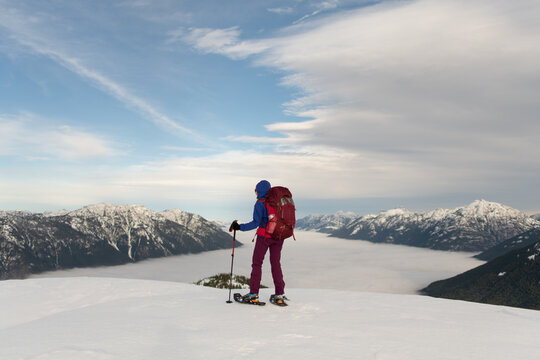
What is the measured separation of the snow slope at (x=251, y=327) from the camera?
659 cm

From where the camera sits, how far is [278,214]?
11.1 meters

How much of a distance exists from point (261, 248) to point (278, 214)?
1.37m

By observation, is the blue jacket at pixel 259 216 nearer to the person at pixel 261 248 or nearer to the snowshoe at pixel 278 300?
the person at pixel 261 248

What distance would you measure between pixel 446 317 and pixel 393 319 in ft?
5.58

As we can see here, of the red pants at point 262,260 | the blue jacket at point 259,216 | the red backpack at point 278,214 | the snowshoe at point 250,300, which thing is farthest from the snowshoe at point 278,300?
the blue jacket at point 259,216

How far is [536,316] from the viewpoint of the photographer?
10133mm

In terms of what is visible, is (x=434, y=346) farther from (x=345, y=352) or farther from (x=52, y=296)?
(x=52, y=296)

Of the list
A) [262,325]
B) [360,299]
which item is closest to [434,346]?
[262,325]

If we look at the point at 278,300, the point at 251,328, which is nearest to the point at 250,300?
the point at 278,300

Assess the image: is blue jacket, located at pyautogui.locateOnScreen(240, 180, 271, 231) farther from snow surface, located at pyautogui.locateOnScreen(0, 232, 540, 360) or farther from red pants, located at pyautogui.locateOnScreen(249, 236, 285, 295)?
snow surface, located at pyautogui.locateOnScreen(0, 232, 540, 360)

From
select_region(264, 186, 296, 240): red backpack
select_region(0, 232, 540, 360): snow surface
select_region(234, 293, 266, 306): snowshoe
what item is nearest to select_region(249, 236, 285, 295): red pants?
select_region(234, 293, 266, 306): snowshoe

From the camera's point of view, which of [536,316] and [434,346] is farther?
[536,316]

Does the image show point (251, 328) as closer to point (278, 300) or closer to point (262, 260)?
point (278, 300)

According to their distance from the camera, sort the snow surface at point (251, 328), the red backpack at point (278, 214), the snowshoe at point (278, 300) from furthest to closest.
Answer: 1. the red backpack at point (278, 214)
2. the snowshoe at point (278, 300)
3. the snow surface at point (251, 328)
